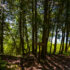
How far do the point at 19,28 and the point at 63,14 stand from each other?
10.1ft

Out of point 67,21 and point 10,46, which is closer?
point 67,21

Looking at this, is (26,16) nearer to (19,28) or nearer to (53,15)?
(19,28)

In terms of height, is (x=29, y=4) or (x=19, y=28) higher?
(x=29, y=4)

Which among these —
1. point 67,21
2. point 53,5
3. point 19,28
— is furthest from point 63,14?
point 19,28

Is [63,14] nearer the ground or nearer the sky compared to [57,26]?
nearer the sky

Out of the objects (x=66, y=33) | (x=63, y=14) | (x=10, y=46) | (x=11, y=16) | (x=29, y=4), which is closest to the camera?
(x=11, y=16)

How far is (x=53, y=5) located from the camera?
523 cm

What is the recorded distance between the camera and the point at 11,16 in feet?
15.4

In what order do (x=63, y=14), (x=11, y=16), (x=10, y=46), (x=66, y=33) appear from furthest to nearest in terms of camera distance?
1. (x=10, y=46)
2. (x=66, y=33)
3. (x=63, y=14)
4. (x=11, y=16)

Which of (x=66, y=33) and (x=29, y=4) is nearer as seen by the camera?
(x=29, y=4)

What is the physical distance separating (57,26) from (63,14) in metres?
0.87

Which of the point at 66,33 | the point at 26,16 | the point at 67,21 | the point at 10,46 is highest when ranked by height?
the point at 26,16

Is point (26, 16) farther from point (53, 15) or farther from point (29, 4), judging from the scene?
point (53, 15)

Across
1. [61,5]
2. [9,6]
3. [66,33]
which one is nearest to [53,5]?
[61,5]
